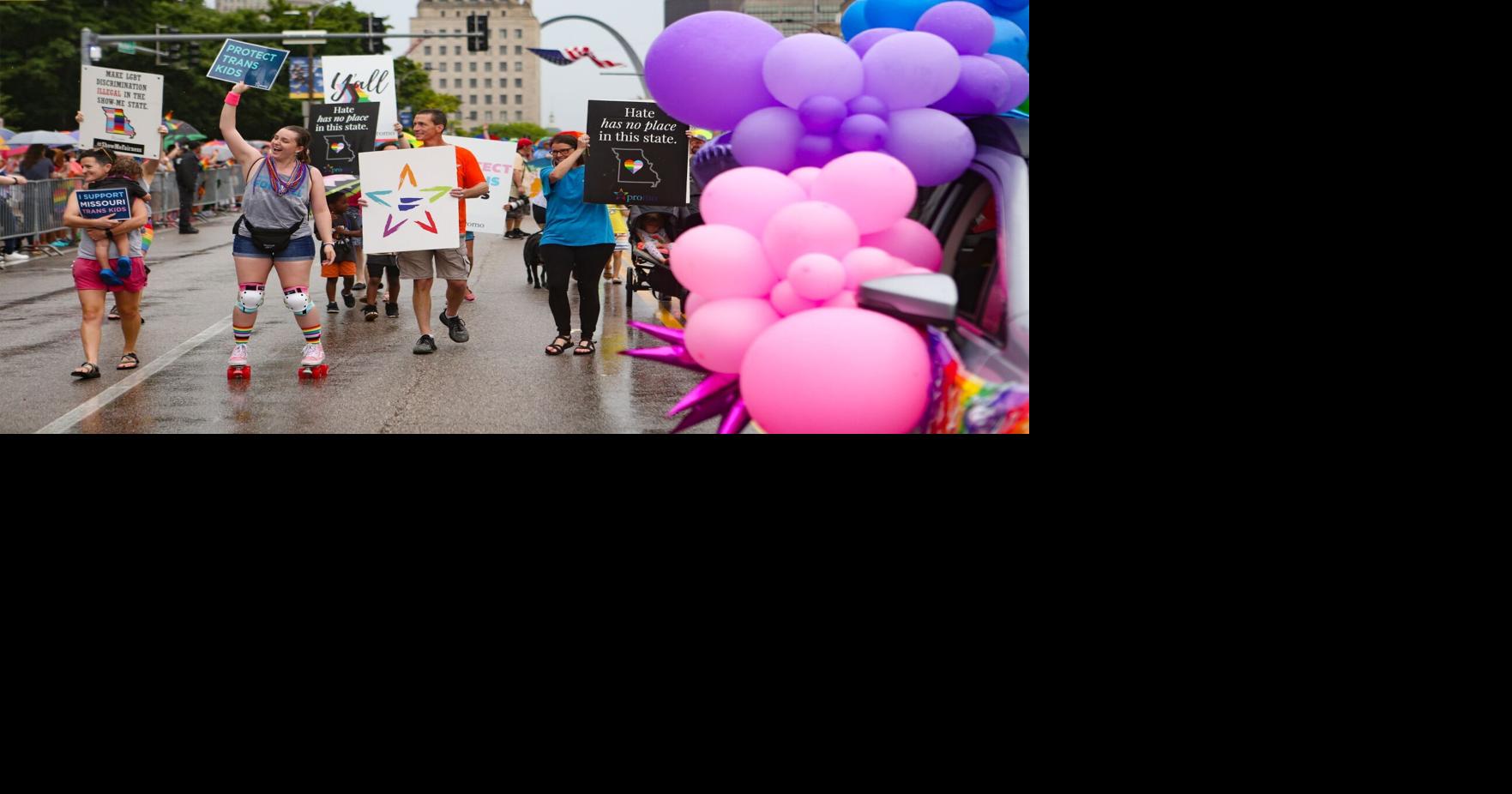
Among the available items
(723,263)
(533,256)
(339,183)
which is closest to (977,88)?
(723,263)

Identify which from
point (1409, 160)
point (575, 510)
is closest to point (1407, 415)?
point (1409, 160)

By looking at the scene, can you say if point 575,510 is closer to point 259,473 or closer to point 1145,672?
point 259,473

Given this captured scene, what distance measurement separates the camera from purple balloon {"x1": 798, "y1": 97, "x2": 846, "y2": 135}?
15.5 ft

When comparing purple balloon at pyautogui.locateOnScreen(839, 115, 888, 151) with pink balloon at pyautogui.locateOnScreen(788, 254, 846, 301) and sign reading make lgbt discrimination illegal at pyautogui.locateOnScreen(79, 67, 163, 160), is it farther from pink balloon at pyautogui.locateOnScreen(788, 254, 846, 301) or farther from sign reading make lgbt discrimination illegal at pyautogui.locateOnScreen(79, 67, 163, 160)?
sign reading make lgbt discrimination illegal at pyautogui.locateOnScreen(79, 67, 163, 160)

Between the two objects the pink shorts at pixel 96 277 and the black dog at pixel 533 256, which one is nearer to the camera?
the pink shorts at pixel 96 277

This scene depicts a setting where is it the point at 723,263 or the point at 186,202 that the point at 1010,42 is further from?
the point at 186,202

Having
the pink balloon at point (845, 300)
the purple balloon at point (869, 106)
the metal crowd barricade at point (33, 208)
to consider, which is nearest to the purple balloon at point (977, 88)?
the purple balloon at point (869, 106)

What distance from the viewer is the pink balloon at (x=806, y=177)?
4.72 meters

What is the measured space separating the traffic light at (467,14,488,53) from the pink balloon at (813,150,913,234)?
1545 mm

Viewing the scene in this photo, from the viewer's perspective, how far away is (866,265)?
4.64 metres

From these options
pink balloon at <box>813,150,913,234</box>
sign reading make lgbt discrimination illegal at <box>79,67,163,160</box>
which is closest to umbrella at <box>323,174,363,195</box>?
sign reading make lgbt discrimination illegal at <box>79,67,163,160</box>

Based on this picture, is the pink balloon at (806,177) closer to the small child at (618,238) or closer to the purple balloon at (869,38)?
the purple balloon at (869,38)

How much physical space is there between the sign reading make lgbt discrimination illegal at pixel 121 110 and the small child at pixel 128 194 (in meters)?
0.91

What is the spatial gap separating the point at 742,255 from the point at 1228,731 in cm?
198
